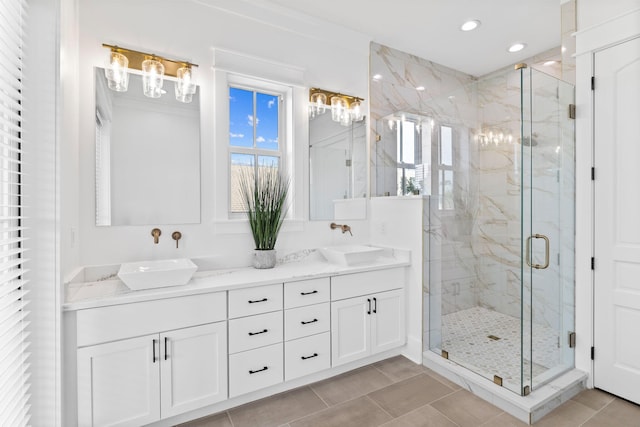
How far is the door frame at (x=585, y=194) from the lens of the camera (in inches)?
88.3

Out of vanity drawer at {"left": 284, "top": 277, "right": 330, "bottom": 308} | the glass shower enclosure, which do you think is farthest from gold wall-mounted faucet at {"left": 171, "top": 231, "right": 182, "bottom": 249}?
the glass shower enclosure

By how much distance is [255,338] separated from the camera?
2061mm

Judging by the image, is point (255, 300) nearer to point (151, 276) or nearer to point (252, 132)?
point (151, 276)

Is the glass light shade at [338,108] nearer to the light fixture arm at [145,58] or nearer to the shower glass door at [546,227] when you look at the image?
the light fixture arm at [145,58]

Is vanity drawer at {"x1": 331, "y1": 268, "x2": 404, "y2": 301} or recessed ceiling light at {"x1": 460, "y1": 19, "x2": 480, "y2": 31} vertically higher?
recessed ceiling light at {"x1": 460, "y1": 19, "x2": 480, "y2": 31}

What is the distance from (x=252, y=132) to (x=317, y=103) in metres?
0.68

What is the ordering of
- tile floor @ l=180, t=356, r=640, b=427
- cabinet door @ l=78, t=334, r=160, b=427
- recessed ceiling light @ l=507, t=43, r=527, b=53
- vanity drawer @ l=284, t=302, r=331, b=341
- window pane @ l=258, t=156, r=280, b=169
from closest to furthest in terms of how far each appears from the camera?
cabinet door @ l=78, t=334, r=160, b=427
tile floor @ l=180, t=356, r=640, b=427
vanity drawer @ l=284, t=302, r=331, b=341
window pane @ l=258, t=156, r=280, b=169
recessed ceiling light @ l=507, t=43, r=527, b=53

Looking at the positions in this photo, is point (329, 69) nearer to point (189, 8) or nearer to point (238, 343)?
point (189, 8)

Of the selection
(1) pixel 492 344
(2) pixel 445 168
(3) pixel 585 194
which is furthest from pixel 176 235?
(3) pixel 585 194

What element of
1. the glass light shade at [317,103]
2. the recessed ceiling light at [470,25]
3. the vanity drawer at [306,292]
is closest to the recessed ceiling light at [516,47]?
the recessed ceiling light at [470,25]

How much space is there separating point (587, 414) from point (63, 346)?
119 inches

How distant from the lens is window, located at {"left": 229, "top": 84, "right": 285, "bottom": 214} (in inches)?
100

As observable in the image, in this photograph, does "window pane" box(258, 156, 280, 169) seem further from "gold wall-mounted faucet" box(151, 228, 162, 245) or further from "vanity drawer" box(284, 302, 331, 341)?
"vanity drawer" box(284, 302, 331, 341)

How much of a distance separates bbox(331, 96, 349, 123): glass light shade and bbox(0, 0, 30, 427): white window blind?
2.12 m
